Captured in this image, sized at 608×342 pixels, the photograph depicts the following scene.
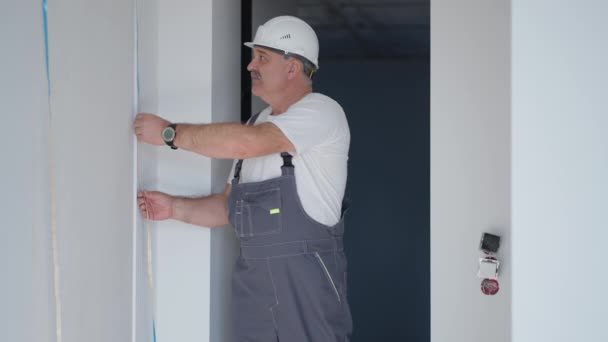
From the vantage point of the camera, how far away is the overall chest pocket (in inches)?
98.3

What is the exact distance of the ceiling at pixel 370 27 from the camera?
5273 mm

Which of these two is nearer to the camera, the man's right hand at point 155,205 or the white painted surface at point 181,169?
the man's right hand at point 155,205

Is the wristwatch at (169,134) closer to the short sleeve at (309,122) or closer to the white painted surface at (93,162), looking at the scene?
the white painted surface at (93,162)

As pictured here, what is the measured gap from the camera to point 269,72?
2648 mm

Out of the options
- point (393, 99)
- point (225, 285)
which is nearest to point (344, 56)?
point (393, 99)

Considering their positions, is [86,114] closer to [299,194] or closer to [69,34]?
[69,34]

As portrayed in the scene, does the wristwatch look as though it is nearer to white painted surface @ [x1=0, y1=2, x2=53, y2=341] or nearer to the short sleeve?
the short sleeve

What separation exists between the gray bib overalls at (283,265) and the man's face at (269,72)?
28 cm

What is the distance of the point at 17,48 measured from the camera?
1695 mm

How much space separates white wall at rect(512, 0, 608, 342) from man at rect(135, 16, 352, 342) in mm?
799

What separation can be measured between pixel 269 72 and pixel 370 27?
362 centimetres

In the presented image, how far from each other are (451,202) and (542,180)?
81 centimetres

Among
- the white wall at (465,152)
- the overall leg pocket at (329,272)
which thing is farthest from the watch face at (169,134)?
the white wall at (465,152)

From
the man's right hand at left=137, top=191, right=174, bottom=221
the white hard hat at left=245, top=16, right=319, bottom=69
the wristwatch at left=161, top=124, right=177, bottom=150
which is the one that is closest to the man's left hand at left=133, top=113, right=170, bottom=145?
the wristwatch at left=161, top=124, right=177, bottom=150
